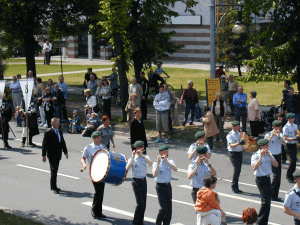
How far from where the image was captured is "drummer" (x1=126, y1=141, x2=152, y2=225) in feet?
29.9

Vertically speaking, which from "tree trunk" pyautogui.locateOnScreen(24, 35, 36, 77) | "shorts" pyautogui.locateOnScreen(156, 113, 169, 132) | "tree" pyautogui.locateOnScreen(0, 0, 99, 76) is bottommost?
"shorts" pyautogui.locateOnScreen(156, 113, 169, 132)

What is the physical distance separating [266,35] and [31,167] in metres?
9.10

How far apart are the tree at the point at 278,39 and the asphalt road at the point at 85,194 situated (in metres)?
3.44

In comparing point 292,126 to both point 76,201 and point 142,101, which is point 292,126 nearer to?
point 76,201

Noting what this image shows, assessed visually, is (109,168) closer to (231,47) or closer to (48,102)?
(48,102)

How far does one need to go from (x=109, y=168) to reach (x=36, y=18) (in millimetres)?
18809

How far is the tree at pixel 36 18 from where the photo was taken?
2341 cm

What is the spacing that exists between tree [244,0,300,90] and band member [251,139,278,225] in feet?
23.6

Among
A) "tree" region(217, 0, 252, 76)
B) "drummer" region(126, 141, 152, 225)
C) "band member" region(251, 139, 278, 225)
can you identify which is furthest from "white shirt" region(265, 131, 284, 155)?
"tree" region(217, 0, 252, 76)

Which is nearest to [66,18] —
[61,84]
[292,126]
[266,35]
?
[61,84]

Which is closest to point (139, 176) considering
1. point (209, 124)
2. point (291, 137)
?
point (291, 137)

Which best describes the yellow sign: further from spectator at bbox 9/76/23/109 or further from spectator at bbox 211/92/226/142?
spectator at bbox 9/76/23/109

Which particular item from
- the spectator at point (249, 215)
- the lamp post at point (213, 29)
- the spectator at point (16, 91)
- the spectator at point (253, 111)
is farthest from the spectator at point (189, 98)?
the spectator at point (249, 215)

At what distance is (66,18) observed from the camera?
2603 centimetres
